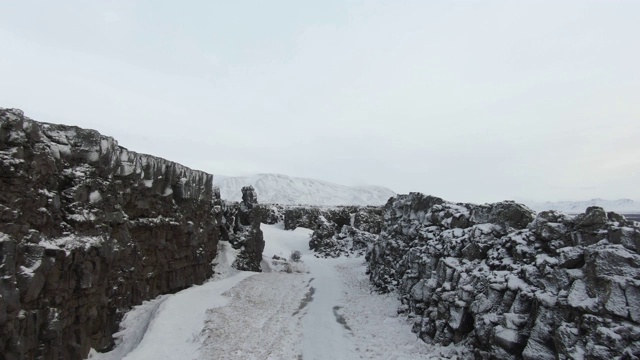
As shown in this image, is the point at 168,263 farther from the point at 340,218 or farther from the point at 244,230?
the point at 340,218

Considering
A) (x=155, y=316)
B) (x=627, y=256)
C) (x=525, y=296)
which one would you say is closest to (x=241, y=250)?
(x=155, y=316)

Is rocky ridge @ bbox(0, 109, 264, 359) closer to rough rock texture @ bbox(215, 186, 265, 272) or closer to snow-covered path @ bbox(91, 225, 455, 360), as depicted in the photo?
snow-covered path @ bbox(91, 225, 455, 360)

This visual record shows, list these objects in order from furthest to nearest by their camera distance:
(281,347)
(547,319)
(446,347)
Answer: (281,347) → (446,347) → (547,319)

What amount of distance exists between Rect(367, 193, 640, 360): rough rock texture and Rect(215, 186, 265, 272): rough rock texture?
83.6 ft

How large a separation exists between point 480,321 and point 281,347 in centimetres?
986

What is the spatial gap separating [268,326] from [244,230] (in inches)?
1034

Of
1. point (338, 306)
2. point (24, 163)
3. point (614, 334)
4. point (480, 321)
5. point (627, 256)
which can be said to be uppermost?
point (24, 163)

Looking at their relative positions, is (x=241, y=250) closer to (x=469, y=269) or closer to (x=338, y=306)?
(x=338, y=306)

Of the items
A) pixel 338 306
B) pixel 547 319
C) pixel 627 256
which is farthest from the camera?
pixel 338 306

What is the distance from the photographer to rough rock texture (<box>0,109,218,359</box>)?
1346 cm

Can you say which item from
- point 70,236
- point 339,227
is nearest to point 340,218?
point 339,227

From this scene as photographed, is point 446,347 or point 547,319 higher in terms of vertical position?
point 547,319

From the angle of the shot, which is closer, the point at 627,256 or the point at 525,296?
the point at 627,256

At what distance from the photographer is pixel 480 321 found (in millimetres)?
16078
